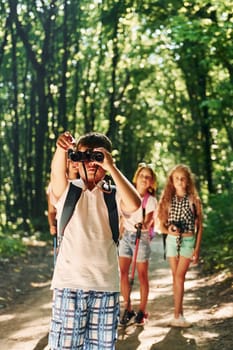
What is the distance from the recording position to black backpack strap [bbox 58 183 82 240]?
3.84 m

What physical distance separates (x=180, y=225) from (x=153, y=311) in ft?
5.70

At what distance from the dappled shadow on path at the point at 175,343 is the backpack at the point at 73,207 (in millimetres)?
2738

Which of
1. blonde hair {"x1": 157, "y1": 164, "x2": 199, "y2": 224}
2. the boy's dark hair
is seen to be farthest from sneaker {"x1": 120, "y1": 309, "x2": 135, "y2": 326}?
the boy's dark hair

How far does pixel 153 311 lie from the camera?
8195mm

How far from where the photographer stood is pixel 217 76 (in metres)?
24.2

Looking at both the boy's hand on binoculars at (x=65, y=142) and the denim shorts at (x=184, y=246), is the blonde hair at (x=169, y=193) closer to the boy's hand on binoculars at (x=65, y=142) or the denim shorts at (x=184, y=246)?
the denim shorts at (x=184, y=246)

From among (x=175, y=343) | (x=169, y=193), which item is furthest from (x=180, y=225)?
(x=175, y=343)

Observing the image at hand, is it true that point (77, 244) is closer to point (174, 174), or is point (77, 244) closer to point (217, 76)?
point (174, 174)

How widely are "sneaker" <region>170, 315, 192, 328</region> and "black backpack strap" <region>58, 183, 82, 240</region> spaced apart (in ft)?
12.0

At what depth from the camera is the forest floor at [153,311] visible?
252 inches

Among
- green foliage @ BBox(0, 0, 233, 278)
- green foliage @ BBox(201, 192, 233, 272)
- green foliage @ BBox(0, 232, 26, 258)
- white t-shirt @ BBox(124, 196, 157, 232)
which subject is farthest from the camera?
green foliage @ BBox(0, 0, 233, 278)

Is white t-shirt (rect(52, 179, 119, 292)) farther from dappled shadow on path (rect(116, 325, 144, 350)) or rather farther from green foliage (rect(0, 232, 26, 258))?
green foliage (rect(0, 232, 26, 258))

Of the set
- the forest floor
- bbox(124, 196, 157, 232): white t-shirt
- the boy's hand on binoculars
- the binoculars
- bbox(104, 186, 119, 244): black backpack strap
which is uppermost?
the boy's hand on binoculars

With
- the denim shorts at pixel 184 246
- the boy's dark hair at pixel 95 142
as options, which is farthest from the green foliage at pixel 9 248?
the boy's dark hair at pixel 95 142
